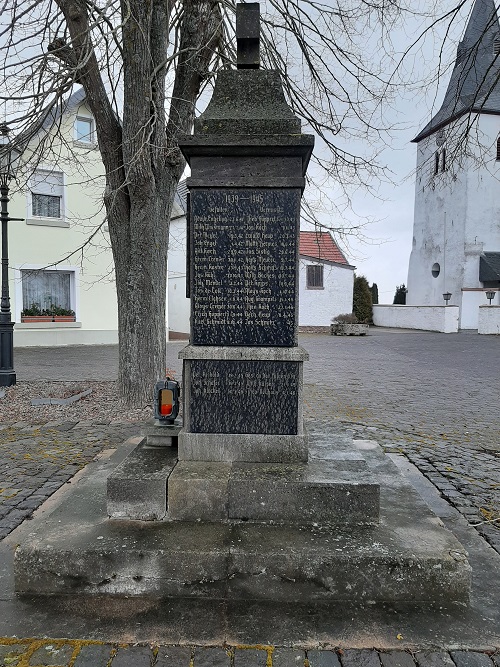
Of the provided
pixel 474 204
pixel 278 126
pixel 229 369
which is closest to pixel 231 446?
pixel 229 369

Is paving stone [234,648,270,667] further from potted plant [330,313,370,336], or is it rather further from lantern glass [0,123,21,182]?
potted plant [330,313,370,336]

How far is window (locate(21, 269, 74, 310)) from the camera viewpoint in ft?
61.7

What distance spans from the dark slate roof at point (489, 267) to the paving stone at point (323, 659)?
33.2 metres

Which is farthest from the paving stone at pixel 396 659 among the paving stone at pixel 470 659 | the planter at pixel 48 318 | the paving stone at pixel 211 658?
the planter at pixel 48 318

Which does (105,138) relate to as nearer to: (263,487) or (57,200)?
(263,487)

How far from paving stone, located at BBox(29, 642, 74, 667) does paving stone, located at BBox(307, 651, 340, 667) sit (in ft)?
3.46

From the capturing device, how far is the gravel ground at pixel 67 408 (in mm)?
7336

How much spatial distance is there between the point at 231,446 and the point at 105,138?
5.55 metres

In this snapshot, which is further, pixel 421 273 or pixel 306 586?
pixel 421 273

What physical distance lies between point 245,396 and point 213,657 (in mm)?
1599

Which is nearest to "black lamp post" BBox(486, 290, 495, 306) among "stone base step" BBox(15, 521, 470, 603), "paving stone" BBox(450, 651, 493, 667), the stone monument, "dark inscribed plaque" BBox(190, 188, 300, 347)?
the stone monument

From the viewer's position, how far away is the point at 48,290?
19.1 m

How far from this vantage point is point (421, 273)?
3856 centimetres

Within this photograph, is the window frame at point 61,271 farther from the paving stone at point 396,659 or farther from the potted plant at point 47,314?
the paving stone at point 396,659
